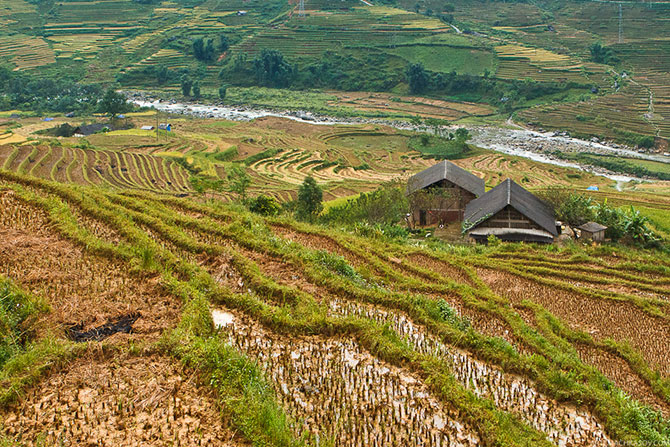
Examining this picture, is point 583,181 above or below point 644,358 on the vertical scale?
below

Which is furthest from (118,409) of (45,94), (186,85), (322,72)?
(322,72)

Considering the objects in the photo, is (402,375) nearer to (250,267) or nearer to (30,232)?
(250,267)

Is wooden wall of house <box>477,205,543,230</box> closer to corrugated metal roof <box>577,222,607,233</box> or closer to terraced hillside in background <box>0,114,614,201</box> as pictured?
corrugated metal roof <box>577,222,607,233</box>

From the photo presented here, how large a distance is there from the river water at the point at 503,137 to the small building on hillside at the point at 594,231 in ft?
77.1

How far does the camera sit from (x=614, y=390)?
297 inches

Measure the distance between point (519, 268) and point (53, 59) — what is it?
8017cm

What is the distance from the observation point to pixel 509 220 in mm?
19062

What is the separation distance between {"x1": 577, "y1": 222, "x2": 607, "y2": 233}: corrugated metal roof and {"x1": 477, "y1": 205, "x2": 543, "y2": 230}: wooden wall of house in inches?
75.4

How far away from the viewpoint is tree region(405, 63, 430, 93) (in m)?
69.1

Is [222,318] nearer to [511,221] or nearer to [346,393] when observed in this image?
[346,393]

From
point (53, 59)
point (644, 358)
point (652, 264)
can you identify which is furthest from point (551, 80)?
point (53, 59)

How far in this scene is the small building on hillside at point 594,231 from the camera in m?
19.0

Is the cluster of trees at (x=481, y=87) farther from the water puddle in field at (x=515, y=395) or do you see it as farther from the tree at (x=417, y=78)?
the water puddle in field at (x=515, y=395)

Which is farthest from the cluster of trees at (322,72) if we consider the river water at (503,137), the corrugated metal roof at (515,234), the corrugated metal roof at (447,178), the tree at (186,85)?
the corrugated metal roof at (515,234)
